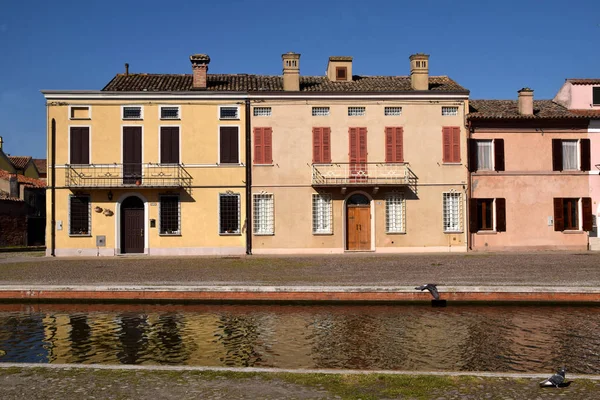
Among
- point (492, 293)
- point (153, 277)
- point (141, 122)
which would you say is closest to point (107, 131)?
point (141, 122)

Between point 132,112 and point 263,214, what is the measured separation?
300 inches

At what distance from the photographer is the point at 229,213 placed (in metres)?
28.2

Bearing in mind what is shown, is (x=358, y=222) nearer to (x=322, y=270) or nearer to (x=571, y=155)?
(x=322, y=270)

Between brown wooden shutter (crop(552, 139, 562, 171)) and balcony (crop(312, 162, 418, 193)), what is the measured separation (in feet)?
21.8

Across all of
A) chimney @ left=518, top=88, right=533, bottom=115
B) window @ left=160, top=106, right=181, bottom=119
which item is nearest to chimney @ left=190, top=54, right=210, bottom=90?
window @ left=160, top=106, right=181, bottom=119

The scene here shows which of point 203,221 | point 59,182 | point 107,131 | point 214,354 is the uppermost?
point 107,131

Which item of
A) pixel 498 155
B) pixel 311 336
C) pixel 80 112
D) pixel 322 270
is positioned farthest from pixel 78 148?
pixel 311 336

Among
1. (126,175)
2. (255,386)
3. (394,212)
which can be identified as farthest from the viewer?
(394,212)

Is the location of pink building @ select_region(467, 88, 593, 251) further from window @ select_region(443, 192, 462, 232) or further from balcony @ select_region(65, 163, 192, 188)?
balcony @ select_region(65, 163, 192, 188)

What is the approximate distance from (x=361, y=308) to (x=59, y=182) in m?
18.3

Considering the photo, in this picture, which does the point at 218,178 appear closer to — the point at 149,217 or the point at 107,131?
the point at 149,217

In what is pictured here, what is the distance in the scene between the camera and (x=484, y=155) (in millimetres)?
29047

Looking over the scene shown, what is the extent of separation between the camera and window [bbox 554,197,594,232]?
2866 cm

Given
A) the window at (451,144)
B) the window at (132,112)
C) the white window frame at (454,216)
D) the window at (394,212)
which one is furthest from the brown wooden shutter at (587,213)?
the window at (132,112)
